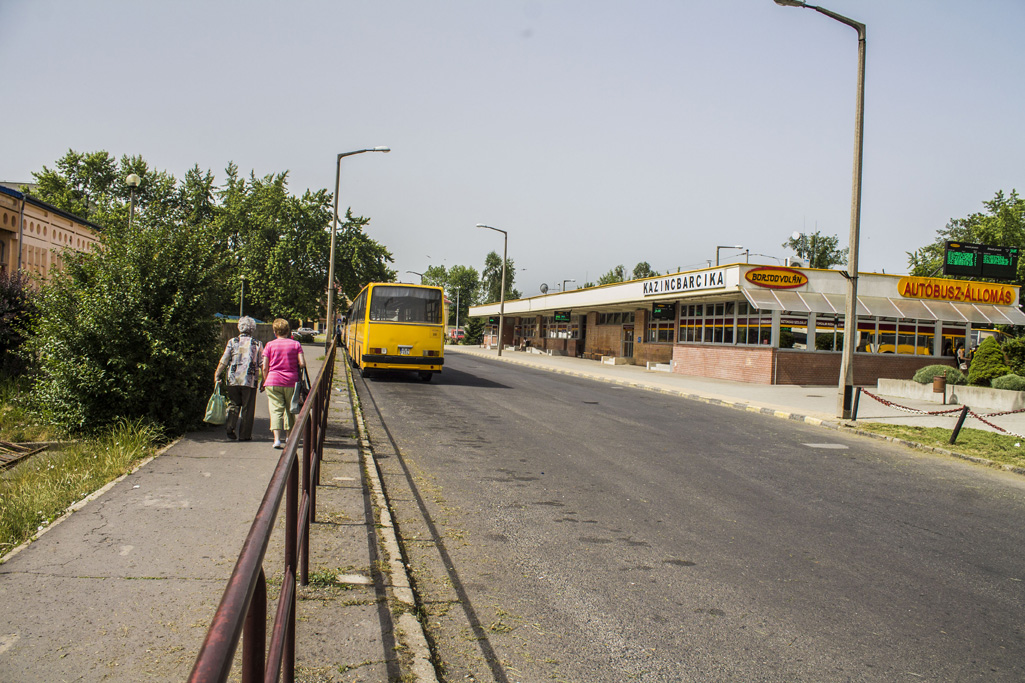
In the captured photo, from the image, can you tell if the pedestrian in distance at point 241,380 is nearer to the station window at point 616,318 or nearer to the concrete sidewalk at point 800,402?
the concrete sidewalk at point 800,402

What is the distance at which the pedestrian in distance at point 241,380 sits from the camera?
9.68 m

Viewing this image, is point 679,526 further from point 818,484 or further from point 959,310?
point 959,310

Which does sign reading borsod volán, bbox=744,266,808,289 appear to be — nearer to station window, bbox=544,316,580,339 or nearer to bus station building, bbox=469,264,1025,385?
bus station building, bbox=469,264,1025,385

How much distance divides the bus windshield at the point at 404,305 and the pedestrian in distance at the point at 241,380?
12697 millimetres

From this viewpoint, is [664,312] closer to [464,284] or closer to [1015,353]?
→ [1015,353]

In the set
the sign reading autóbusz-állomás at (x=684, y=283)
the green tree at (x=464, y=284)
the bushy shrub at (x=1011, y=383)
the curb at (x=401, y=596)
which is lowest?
the curb at (x=401, y=596)

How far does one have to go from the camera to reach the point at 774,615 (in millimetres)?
4586

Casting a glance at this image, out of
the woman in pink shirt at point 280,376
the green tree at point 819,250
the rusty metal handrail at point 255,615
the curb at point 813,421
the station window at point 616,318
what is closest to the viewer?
the rusty metal handrail at point 255,615

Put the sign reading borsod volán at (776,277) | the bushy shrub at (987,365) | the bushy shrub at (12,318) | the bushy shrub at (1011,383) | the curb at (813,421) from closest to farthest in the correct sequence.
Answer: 1. the curb at (813,421)
2. the bushy shrub at (12,318)
3. the bushy shrub at (1011,383)
4. the bushy shrub at (987,365)
5. the sign reading borsod volán at (776,277)

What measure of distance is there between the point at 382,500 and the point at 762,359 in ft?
77.8

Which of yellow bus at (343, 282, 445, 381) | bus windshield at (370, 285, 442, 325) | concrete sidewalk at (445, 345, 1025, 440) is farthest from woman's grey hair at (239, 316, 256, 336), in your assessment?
bus windshield at (370, 285, 442, 325)

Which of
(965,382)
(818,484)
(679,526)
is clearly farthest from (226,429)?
(965,382)

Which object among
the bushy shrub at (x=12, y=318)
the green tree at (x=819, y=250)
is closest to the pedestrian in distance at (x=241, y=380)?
the bushy shrub at (x=12, y=318)

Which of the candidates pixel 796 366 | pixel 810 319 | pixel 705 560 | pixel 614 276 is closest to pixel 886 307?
pixel 810 319
